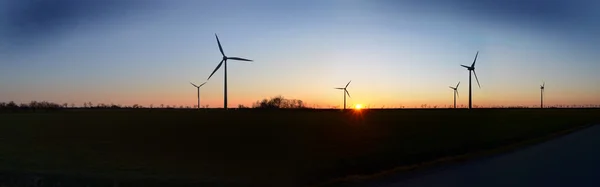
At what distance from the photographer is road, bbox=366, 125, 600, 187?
16.2 m

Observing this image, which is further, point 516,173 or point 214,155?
point 214,155

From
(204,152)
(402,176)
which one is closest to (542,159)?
(402,176)

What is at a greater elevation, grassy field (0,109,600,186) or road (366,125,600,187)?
road (366,125,600,187)

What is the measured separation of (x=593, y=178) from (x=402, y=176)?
520 cm

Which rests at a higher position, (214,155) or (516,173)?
(516,173)

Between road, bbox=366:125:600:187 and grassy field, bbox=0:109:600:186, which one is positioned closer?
road, bbox=366:125:600:187

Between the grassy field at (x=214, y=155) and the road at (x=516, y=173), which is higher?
the road at (x=516, y=173)

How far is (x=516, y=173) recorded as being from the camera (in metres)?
18.5

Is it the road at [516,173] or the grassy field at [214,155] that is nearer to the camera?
the road at [516,173]

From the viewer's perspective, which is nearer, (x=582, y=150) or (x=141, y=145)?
(x=582, y=150)

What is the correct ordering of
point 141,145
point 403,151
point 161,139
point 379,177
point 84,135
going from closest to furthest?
point 379,177 < point 403,151 < point 141,145 < point 161,139 < point 84,135

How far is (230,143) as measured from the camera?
3631 cm

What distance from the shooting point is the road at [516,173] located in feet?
53.3

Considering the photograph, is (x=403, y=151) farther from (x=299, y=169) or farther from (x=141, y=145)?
(x=141, y=145)
